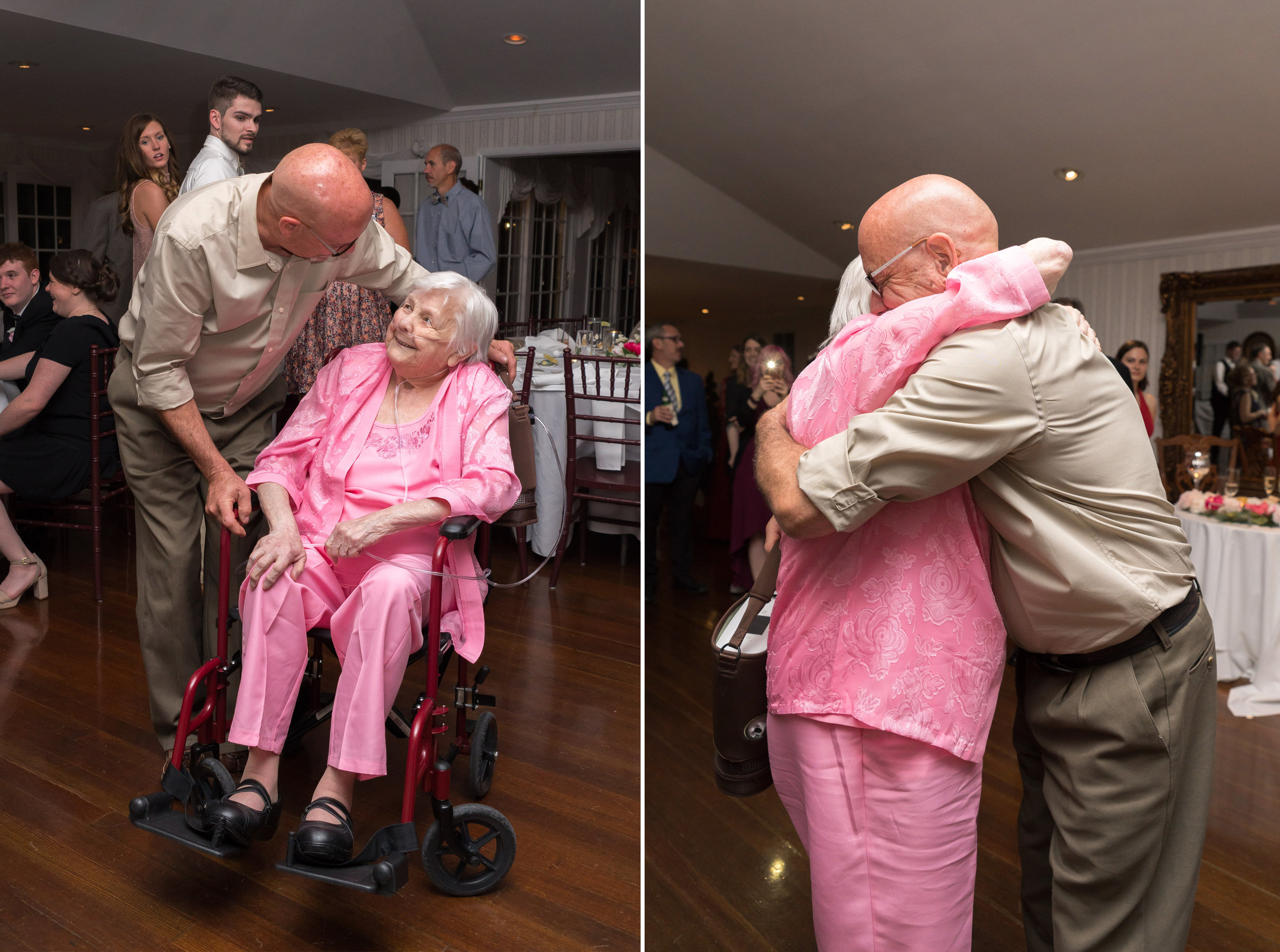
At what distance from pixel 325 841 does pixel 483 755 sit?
1.98 ft

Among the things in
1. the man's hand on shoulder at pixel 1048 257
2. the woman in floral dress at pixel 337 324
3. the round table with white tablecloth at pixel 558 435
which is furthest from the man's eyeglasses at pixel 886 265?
the round table with white tablecloth at pixel 558 435

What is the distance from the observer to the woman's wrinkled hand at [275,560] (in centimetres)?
187

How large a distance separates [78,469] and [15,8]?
320 cm

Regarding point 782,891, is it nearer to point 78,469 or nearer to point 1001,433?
point 1001,433

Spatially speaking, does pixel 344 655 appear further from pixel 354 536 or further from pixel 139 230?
pixel 139 230

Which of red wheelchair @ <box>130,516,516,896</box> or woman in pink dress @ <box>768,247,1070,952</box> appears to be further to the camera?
Result: red wheelchair @ <box>130,516,516,896</box>

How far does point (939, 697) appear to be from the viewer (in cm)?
118

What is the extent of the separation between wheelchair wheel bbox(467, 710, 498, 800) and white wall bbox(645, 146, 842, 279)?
20.4 ft

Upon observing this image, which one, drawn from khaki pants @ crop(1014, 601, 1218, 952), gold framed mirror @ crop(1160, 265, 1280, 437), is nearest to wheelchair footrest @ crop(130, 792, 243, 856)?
khaki pants @ crop(1014, 601, 1218, 952)

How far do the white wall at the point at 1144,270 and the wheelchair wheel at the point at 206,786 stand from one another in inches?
282

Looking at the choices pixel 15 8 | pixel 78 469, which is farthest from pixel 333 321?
pixel 15 8

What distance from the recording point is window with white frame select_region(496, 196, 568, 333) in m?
8.23

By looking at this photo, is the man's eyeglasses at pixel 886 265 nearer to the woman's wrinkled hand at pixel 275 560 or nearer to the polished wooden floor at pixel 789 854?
the woman's wrinkled hand at pixel 275 560

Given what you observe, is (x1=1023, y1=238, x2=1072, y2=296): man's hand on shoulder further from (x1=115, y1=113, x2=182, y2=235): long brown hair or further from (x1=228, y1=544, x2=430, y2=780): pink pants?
(x1=115, y1=113, x2=182, y2=235): long brown hair
